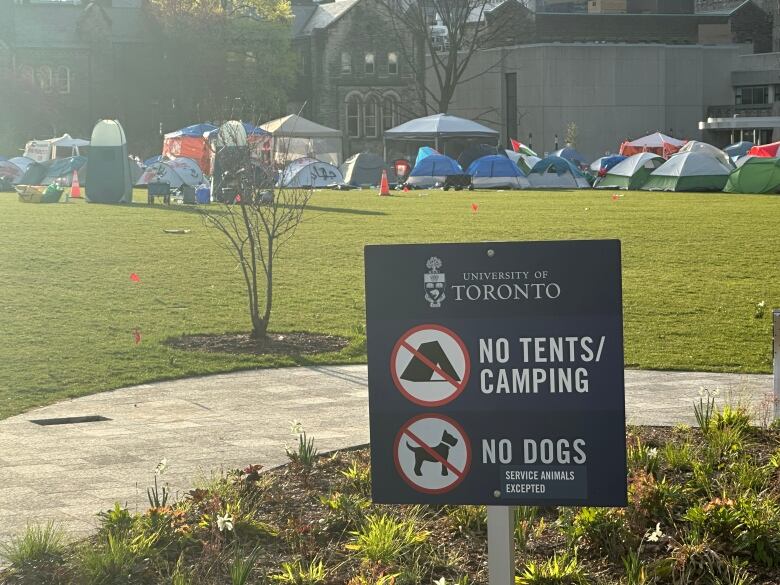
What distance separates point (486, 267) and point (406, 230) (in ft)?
81.0

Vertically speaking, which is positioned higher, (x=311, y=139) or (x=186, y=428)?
(x=311, y=139)

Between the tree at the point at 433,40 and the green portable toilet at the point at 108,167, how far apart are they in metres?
42.2

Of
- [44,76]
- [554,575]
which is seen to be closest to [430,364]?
[554,575]

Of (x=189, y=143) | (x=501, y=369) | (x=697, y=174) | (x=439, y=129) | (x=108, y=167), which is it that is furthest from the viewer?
(x=439, y=129)

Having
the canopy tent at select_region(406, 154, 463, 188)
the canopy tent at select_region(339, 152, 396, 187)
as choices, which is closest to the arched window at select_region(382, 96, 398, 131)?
the canopy tent at select_region(339, 152, 396, 187)

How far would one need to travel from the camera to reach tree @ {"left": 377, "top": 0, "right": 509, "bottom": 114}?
275ft

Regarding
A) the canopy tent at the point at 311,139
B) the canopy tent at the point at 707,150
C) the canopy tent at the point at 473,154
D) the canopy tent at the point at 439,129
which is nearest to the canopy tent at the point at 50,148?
the canopy tent at the point at 311,139

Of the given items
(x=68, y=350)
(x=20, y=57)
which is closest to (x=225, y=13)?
(x=20, y=57)

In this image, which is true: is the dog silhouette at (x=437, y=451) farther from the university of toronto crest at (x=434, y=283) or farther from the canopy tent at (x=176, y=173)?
the canopy tent at (x=176, y=173)

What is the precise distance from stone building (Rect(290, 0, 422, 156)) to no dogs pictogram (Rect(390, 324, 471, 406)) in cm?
8559

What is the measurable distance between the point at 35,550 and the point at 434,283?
7.48 feet

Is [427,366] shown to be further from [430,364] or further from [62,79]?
[62,79]

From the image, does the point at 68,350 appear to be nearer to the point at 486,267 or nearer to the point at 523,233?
the point at 486,267

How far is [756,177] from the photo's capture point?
47438 millimetres
